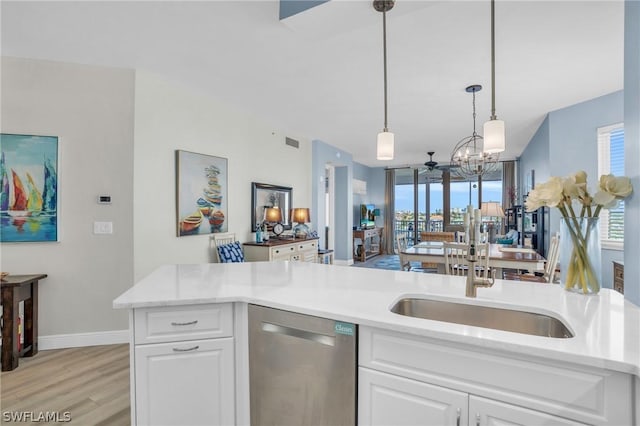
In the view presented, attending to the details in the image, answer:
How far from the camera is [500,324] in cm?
A: 144

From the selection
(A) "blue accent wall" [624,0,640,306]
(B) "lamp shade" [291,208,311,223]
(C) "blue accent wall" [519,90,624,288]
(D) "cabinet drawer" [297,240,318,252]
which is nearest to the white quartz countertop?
(A) "blue accent wall" [624,0,640,306]

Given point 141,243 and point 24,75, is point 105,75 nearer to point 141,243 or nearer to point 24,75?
point 24,75

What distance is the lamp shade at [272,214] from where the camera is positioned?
16.1ft

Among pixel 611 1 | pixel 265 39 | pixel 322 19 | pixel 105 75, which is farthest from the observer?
pixel 105 75

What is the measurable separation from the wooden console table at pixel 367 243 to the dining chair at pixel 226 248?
185 inches

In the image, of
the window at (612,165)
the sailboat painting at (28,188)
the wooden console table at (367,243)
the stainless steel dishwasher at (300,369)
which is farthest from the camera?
the wooden console table at (367,243)

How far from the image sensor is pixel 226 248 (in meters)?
4.01

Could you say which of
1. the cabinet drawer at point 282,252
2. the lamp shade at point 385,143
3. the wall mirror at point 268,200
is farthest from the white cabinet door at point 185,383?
the wall mirror at point 268,200

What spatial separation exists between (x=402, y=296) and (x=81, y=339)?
10.4 ft

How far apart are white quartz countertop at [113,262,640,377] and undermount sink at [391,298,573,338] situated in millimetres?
30

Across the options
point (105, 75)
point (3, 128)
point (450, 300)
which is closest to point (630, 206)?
point (450, 300)

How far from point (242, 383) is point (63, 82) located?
3.21 metres

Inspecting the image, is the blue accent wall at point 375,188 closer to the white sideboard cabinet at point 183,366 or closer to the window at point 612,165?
the window at point 612,165

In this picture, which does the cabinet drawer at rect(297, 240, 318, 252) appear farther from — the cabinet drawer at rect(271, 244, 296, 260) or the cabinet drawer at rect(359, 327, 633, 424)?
the cabinet drawer at rect(359, 327, 633, 424)
